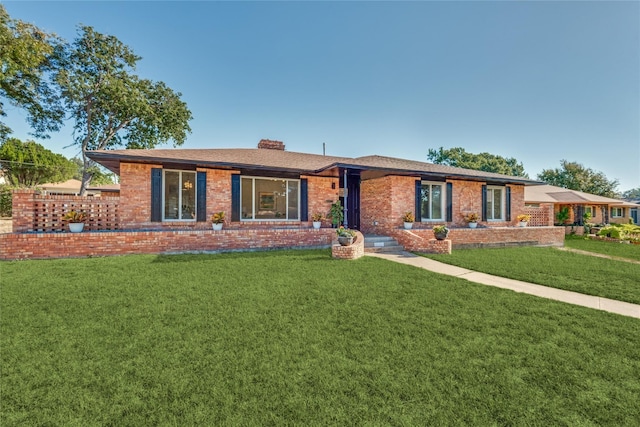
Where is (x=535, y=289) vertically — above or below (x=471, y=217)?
below

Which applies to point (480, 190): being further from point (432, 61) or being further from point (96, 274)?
point (96, 274)

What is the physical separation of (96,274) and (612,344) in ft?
28.9

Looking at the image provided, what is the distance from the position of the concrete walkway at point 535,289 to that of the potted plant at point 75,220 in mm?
9851

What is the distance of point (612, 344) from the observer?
3164mm

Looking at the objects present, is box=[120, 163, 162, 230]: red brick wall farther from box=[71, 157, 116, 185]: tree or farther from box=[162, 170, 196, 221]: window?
box=[71, 157, 116, 185]: tree

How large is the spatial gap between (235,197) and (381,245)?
5.97 meters

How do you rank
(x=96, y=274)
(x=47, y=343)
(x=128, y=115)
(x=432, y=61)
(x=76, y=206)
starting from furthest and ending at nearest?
(x=128, y=115), (x=432, y=61), (x=76, y=206), (x=96, y=274), (x=47, y=343)

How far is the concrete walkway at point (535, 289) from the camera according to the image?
4477 millimetres

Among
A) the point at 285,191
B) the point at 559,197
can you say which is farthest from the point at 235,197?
the point at 559,197

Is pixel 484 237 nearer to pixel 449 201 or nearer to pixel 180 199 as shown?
pixel 449 201

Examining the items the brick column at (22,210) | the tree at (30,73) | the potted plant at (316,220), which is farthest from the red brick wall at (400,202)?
the tree at (30,73)

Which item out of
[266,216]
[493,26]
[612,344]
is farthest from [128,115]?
[612,344]

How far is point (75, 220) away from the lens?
8047mm

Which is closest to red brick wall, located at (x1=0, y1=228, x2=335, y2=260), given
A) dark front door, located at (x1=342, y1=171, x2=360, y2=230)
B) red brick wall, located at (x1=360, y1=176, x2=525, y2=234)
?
dark front door, located at (x1=342, y1=171, x2=360, y2=230)
